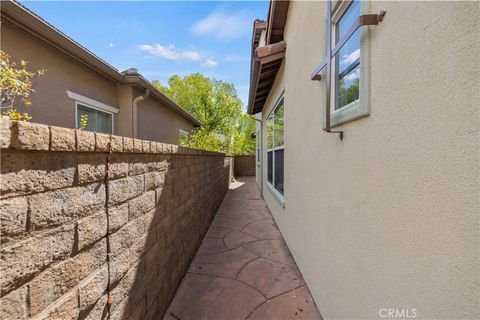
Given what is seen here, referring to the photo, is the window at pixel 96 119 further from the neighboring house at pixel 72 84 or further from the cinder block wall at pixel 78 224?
the cinder block wall at pixel 78 224

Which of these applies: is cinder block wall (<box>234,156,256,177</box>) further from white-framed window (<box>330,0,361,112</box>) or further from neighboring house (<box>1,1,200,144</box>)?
white-framed window (<box>330,0,361,112</box>)

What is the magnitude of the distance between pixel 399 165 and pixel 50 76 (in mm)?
5604

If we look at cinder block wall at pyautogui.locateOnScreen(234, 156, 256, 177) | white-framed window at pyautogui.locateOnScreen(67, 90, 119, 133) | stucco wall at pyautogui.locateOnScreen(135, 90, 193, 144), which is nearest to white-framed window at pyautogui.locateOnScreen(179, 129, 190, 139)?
stucco wall at pyautogui.locateOnScreen(135, 90, 193, 144)

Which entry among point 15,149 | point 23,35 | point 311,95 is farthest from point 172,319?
point 23,35

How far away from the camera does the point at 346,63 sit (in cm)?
205

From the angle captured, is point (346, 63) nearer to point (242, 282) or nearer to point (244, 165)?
point (242, 282)

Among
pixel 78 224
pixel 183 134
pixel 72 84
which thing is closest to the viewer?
pixel 78 224

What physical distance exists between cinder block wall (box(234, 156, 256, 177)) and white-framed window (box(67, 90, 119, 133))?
1196 cm

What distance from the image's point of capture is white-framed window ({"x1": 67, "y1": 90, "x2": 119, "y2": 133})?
4.88m

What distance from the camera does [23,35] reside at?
3.71 metres

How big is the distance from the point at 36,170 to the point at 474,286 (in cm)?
173

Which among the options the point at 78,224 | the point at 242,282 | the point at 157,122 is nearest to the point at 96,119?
the point at 157,122

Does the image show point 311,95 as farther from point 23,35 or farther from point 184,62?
point 184,62

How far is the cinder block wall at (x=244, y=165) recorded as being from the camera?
17620mm
